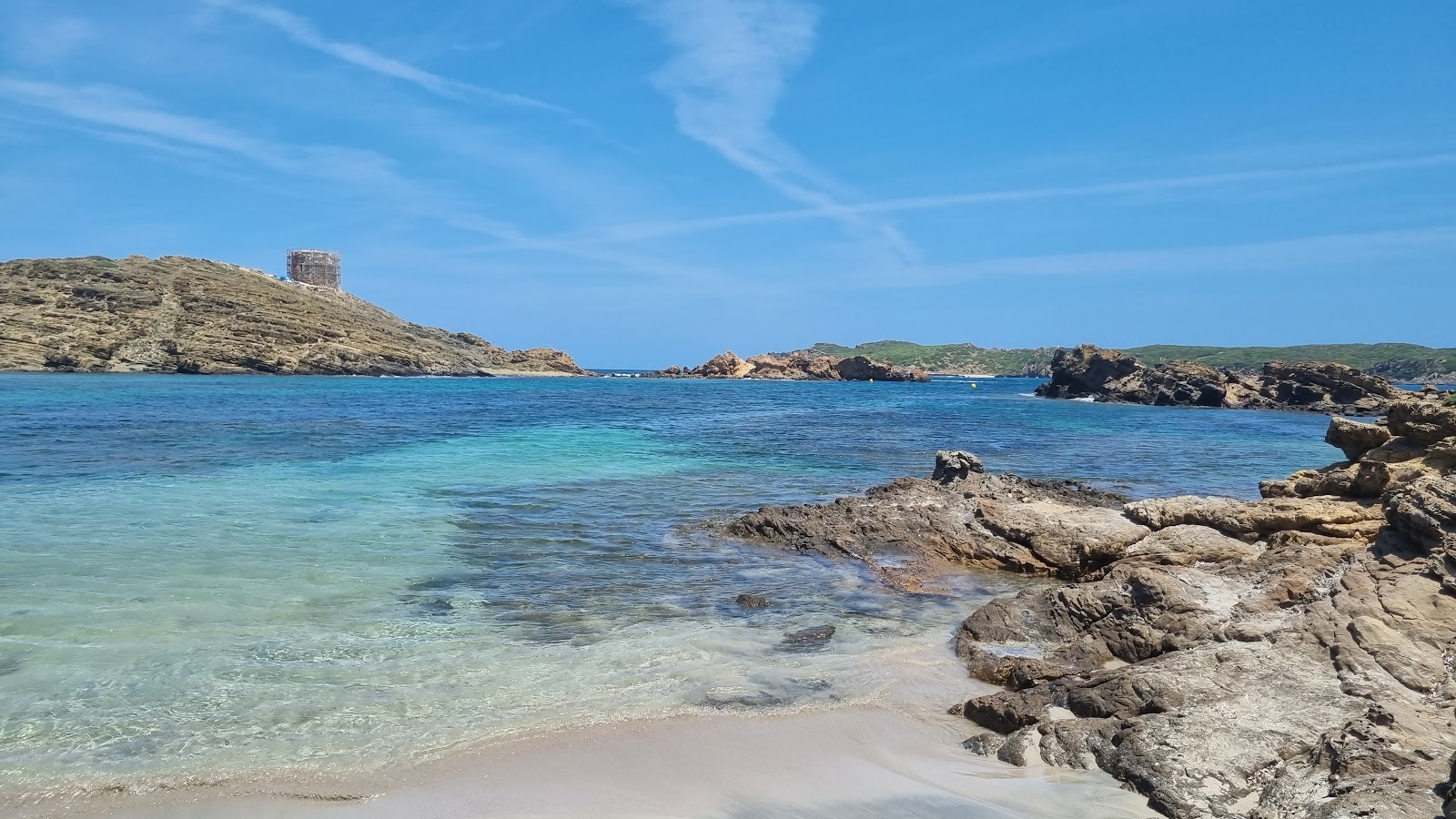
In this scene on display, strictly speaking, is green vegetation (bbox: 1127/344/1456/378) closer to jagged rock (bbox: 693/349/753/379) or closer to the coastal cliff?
jagged rock (bbox: 693/349/753/379)

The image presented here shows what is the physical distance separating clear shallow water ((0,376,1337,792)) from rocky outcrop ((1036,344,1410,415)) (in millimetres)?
49158

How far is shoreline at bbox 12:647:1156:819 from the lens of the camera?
471 centimetres

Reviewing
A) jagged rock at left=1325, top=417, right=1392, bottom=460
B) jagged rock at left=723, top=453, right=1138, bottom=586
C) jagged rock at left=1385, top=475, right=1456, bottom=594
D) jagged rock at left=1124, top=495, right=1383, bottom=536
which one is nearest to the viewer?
jagged rock at left=1385, top=475, right=1456, bottom=594

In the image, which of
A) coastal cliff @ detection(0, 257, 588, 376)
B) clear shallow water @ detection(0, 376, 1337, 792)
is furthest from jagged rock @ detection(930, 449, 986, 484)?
coastal cliff @ detection(0, 257, 588, 376)

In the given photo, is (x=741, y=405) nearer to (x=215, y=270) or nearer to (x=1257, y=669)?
(x=1257, y=669)

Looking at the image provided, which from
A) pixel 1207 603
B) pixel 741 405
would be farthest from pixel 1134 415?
pixel 1207 603

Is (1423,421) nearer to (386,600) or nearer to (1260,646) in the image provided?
(1260,646)

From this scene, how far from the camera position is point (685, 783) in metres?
5.10

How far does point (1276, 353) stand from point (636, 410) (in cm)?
16307

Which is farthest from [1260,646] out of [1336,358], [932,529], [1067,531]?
[1336,358]

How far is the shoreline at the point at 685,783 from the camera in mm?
4707

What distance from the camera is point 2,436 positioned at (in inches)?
885

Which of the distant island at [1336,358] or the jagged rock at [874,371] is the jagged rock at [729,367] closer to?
the jagged rock at [874,371]

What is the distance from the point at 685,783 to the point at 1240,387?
76408mm
